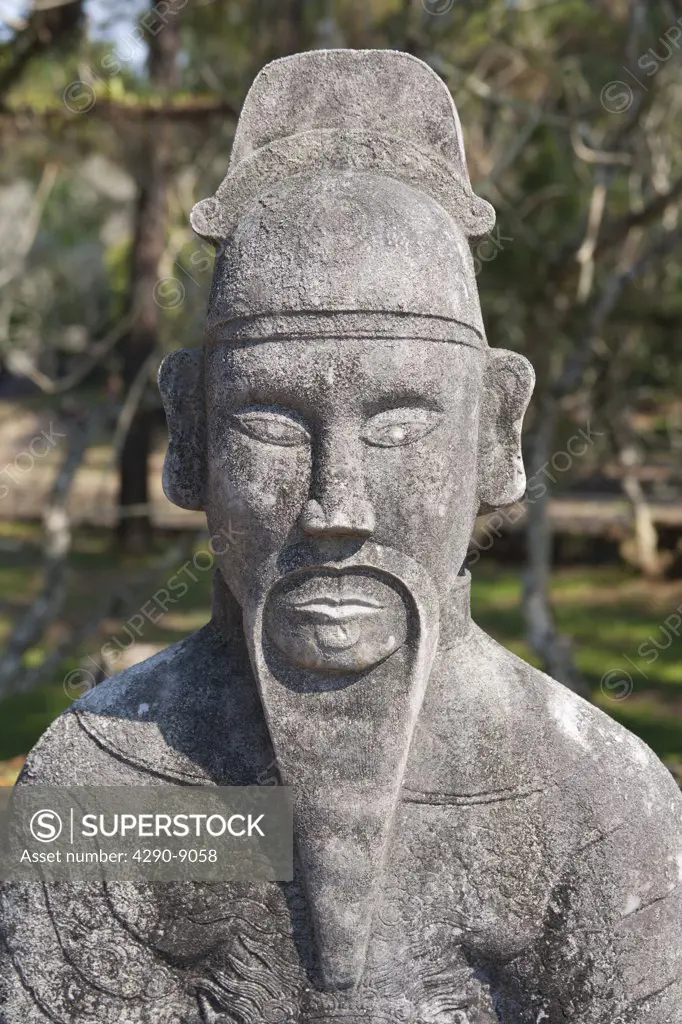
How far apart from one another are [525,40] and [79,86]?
4.61 m

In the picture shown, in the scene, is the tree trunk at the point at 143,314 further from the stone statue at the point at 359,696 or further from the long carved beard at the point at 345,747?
the long carved beard at the point at 345,747

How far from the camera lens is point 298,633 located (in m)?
2.09

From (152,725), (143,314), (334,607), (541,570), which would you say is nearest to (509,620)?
(541,570)

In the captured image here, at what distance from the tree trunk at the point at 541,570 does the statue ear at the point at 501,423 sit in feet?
12.9

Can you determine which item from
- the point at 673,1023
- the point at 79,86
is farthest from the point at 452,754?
the point at 79,86

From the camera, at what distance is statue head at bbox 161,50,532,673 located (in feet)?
6.77

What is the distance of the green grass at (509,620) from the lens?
8273mm

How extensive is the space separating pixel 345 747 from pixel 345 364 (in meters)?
0.71

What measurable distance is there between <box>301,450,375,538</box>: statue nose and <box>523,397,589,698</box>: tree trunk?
4256 millimetres

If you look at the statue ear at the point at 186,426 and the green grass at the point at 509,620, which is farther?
the green grass at the point at 509,620

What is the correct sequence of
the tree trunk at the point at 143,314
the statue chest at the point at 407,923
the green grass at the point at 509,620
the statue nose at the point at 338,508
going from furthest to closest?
1. the tree trunk at the point at 143,314
2. the green grass at the point at 509,620
3. the statue chest at the point at 407,923
4. the statue nose at the point at 338,508

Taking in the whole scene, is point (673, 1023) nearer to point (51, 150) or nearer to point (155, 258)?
point (51, 150)

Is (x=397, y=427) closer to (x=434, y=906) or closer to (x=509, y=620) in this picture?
(x=434, y=906)

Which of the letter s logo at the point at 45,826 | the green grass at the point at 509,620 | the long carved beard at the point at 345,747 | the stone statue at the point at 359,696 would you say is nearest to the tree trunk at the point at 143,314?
the green grass at the point at 509,620
